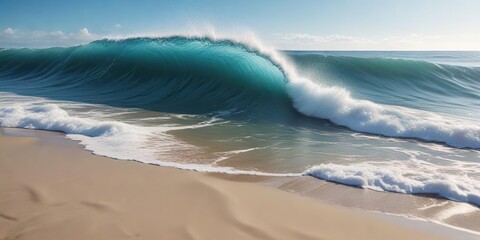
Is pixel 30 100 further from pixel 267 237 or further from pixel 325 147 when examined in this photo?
pixel 267 237

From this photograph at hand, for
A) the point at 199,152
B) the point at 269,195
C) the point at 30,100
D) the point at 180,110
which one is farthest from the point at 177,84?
the point at 269,195

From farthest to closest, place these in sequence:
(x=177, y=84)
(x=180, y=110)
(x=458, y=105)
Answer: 1. (x=177, y=84)
2. (x=458, y=105)
3. (x=180, y=110)

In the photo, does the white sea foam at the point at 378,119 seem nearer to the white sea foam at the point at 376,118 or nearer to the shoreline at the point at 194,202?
the white sea foam at the point at 376,118

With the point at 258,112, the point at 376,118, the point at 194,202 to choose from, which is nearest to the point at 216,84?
the point at 258,112

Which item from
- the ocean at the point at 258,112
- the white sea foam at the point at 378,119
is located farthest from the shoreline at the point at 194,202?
the white sea foam at the point at 378,119

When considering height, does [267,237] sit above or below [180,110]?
below

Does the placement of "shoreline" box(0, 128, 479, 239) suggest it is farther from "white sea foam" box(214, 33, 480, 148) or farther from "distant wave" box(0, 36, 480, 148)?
"distant wave" box(0, 36, 480, 148)
